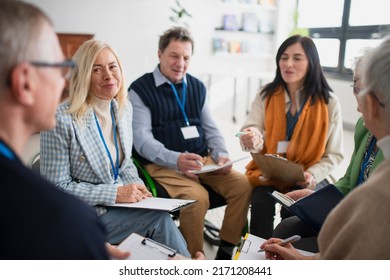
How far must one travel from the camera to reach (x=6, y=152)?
2.46 feet

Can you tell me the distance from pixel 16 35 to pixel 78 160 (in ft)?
3.28

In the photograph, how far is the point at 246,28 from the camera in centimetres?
704

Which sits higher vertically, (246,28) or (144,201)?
(246,28)

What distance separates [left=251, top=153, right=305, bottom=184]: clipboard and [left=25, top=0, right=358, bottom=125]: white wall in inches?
169

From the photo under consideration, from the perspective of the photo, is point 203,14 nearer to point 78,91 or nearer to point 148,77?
point 148,77

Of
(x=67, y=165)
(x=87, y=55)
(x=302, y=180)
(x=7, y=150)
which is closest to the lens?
(x=7, y=150)

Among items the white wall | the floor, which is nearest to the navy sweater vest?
the floor

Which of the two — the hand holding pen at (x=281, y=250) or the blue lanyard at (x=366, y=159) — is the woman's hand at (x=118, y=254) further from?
the blue lanyard at (x=366, y=159)

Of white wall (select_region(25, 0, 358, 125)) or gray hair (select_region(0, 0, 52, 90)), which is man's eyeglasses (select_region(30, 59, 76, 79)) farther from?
white wall (select_region(25, 0, 358, 125))

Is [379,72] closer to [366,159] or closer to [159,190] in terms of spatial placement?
[366,159]

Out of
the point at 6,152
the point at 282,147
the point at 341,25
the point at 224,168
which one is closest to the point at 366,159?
the point at 282,147
